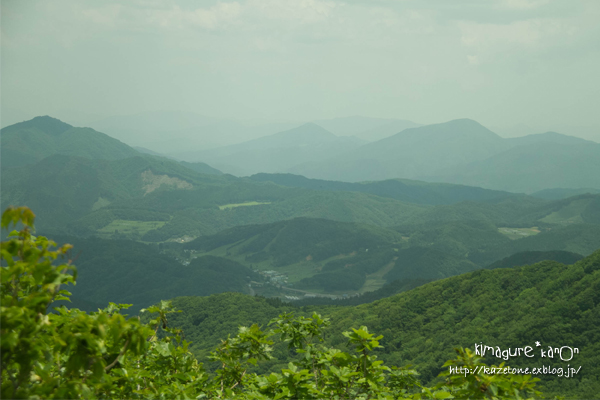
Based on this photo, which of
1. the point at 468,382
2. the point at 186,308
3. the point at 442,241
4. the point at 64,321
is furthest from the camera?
the point at 442,241

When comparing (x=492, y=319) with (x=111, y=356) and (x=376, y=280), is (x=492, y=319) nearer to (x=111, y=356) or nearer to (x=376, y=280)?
(x=111, y=356)

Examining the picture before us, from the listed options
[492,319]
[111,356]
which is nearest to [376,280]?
[492,319]

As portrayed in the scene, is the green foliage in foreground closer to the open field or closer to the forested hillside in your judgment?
the forested hillside

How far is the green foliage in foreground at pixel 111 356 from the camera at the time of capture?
3779mm

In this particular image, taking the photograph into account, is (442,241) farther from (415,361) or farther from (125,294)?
(415,361)

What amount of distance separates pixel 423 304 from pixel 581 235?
152272mm

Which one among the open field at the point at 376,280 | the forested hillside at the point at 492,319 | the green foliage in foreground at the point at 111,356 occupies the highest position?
the green foliage in foreground at the point at 111,356

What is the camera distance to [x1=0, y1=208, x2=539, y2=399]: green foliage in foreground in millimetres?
3779

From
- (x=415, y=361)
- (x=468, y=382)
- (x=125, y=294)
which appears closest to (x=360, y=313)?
(x=415, y=361)

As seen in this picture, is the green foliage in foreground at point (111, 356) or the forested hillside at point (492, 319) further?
the forested hillside at point (492, 319)

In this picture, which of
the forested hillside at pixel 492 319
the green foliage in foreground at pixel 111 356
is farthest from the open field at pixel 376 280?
the green foliage in foreground at pixel 111 356

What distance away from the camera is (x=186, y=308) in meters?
86.3

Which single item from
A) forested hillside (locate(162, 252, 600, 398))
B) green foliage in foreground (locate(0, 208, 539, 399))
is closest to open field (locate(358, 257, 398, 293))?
forested hillside (locate(162, 252, 600, 398))

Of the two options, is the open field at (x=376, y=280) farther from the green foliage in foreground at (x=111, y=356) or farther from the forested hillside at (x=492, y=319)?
the green foliage in foreground at (x=111, y=356)
